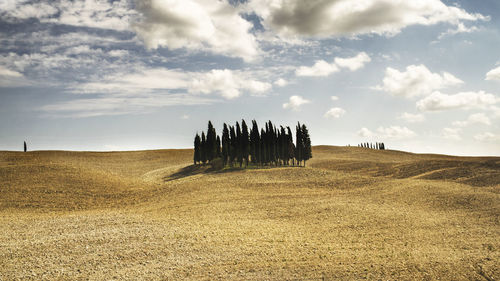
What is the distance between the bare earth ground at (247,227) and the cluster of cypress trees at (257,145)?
48.3ft

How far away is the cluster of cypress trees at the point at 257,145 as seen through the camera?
182 ft

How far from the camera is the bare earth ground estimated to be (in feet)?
43.3

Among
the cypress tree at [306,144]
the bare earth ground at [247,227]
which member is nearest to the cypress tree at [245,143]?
the cypress tree at [306,144]

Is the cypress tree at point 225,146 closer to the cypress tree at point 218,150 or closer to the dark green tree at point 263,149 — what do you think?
the cypress tree at point 218,150

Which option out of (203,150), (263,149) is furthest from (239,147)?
(203,150)

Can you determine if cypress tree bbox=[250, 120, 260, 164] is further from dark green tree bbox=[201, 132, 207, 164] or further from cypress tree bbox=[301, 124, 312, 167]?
dark green tree bbox=[201, 132, 207, 164]

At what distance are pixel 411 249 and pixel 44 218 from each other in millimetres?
26687

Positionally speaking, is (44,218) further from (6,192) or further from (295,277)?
(295,277)

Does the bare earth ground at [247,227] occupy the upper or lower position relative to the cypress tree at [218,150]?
lower

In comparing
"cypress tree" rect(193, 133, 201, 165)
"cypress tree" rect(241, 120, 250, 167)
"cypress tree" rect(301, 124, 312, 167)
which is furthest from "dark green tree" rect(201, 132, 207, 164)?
"cypress tree" rect(301, 124, 312, 167)

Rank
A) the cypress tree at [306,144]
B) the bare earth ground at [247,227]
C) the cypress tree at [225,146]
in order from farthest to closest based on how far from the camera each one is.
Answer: the cypress tree at [306,144] < the cypress tree at [225,146] < the bare earth ground at [247,227]

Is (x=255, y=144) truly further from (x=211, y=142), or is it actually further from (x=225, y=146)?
(x=211, y=142)

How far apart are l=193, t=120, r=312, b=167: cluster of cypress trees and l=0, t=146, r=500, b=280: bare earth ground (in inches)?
580

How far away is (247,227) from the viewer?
19.9 metres
